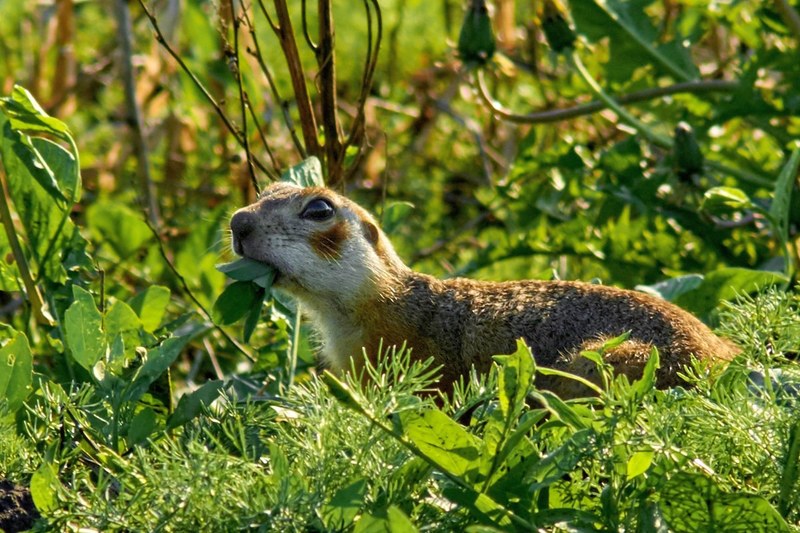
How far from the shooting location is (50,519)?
2.49m


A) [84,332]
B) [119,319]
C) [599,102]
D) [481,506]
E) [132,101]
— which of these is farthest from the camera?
[132,101]

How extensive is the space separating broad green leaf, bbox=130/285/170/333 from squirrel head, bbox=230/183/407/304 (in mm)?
275

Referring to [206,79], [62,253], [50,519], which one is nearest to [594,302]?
[62,253]

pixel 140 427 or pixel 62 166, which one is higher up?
pixel 62 166

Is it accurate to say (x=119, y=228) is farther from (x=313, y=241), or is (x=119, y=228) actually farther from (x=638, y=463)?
(x=638, y=463)

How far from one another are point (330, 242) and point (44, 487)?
1.76 m

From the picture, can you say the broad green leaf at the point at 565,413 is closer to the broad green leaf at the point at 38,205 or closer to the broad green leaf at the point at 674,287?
the broad green leaf at the point at 674,287

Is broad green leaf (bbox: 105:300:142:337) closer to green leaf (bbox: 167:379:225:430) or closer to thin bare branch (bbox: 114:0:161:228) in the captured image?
green leaf (bbox: 167:379:225:430)

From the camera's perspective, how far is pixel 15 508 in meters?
2.65

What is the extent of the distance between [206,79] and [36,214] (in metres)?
2.85

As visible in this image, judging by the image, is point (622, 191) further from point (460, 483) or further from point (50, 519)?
point (50, 519)

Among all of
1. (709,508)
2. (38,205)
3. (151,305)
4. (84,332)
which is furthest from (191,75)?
(709,508)

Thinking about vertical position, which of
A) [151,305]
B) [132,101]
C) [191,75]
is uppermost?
[191,75]

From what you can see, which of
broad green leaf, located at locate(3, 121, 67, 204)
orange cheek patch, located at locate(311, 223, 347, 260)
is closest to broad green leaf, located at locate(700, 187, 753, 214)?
orange cheek patch, located at locate(311, 223, 347, 260)
